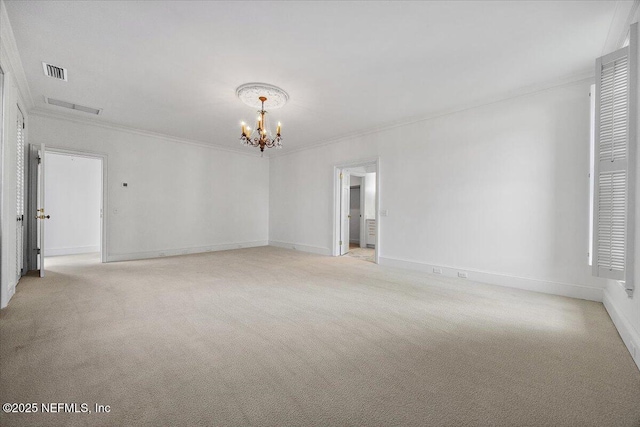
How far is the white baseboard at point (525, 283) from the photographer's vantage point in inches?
151

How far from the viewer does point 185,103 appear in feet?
16.1

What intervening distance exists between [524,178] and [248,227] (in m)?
7.05

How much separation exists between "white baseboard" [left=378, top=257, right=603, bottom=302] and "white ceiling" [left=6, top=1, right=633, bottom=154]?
2908 millimetres

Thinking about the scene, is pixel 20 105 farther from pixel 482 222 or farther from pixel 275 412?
pixel 482 222

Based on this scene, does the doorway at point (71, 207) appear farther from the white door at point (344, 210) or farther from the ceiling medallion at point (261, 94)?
the white door at point (344, 210)

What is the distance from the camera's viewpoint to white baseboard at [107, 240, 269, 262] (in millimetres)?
6391

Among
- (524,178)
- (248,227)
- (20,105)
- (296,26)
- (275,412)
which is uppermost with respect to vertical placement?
(296,26)

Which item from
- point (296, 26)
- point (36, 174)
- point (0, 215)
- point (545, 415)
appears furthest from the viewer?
point (36, 174)

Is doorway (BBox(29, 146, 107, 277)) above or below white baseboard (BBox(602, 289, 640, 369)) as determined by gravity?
above

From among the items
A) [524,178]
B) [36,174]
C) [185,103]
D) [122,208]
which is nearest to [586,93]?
[524,178]

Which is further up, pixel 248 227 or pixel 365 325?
pixel 248 227

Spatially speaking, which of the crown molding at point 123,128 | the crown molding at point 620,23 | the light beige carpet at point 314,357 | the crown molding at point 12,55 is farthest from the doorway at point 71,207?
the crown molding at point 620,23

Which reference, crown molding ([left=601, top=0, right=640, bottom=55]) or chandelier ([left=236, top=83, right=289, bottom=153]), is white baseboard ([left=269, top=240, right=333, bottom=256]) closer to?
chandelier ([left=236, top=83, right=289, bottom=153])

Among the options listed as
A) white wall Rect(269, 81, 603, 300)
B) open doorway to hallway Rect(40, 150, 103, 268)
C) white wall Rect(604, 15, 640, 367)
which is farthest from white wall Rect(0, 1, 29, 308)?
white wall Rect(604, 15, 640, 367)
